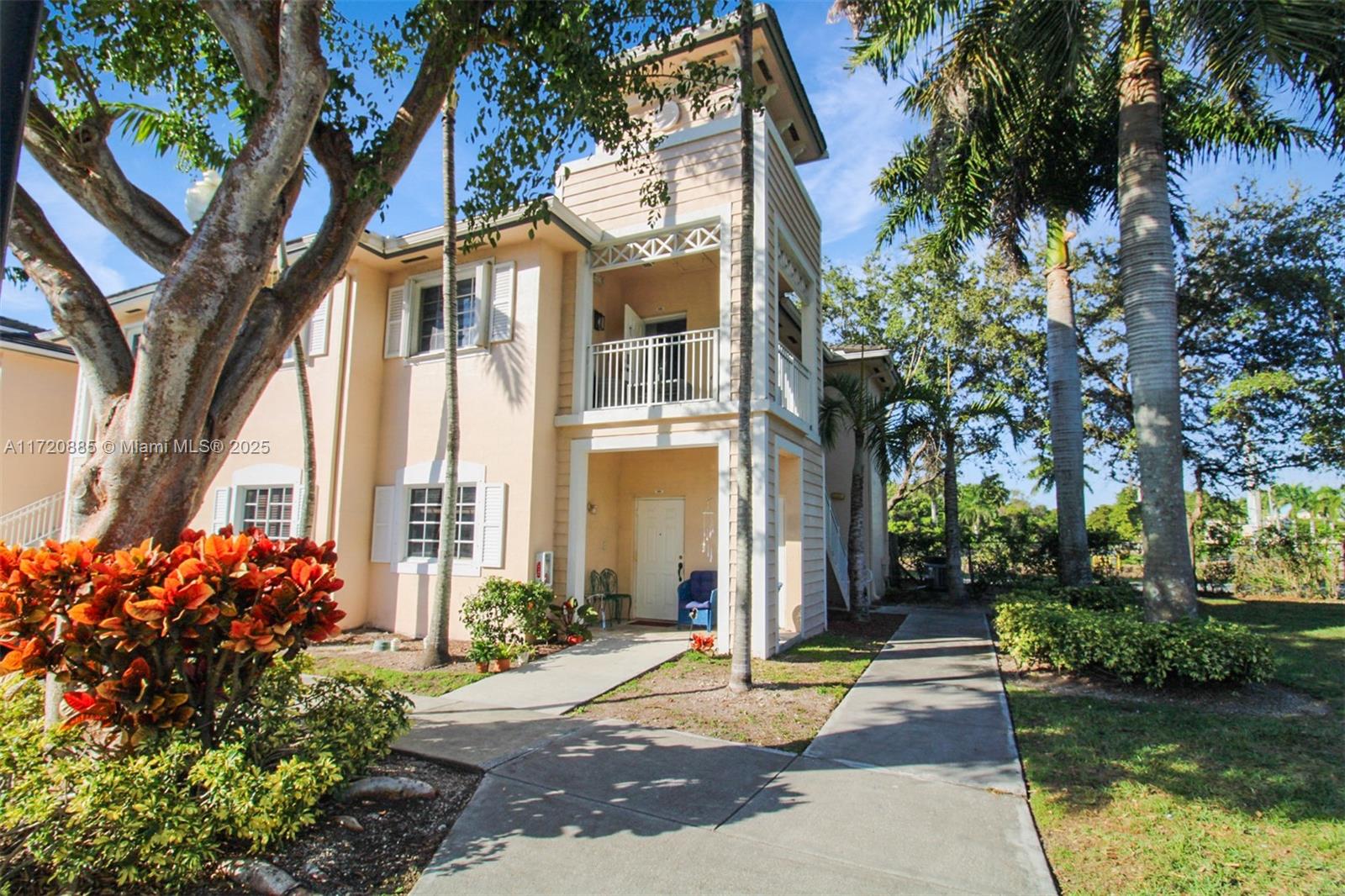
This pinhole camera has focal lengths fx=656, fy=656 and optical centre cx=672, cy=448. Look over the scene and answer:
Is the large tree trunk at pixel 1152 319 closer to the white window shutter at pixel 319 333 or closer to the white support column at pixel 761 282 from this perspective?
the white support column at pixel 761 282

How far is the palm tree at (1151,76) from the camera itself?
755cm

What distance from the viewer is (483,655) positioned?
8430 millimetres

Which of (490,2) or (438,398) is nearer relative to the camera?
(490,2)

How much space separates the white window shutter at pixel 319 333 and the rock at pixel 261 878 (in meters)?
10.00

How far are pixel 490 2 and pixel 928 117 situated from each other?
28.1 feet

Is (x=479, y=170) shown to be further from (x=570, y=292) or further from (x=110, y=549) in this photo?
(x=570, y=292)

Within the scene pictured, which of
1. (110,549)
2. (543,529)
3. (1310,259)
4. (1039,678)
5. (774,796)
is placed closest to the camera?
(110,549)

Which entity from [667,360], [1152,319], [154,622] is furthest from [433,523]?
[1152,319]

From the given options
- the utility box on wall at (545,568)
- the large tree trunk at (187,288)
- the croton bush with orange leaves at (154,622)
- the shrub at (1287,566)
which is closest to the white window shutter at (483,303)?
the utility box on wall at (545,568)

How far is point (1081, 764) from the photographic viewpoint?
17.5 feet

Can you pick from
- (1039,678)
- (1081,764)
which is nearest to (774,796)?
(1081,764)

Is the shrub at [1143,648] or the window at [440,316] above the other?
the window at [440,316]

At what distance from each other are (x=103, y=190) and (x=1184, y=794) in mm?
8774

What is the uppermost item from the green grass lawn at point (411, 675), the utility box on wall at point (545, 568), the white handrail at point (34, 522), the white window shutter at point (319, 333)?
the white window shutter at point (319, 333)
